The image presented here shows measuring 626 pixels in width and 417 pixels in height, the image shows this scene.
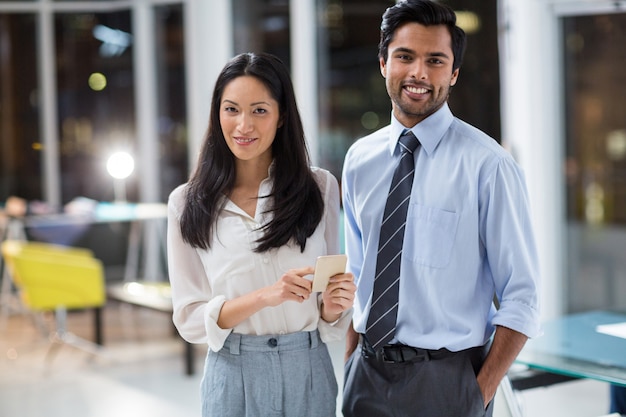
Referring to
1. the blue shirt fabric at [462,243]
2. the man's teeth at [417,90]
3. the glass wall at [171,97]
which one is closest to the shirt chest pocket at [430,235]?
the blue shirt fabric at [462,243]

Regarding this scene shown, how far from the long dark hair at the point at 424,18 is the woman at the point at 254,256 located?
0.92 ft

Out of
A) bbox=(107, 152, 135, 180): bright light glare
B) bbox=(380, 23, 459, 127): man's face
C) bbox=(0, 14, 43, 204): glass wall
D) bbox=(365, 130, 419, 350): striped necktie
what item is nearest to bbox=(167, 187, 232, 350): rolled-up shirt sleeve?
bbox=(365, 130, 419, 350): striped necktie

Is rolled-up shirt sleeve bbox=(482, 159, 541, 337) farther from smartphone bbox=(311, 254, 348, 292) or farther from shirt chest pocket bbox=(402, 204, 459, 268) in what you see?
smartphone bbox=(311, 254, 348, 292)

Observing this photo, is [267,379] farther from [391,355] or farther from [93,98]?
[93,98]

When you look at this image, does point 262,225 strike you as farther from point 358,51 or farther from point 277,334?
point 358,51

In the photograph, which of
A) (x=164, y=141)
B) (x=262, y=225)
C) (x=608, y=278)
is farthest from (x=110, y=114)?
(x=262, y=225)

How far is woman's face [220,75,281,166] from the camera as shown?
1959 millimetres

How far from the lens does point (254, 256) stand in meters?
1.97

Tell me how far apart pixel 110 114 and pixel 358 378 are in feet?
23.9

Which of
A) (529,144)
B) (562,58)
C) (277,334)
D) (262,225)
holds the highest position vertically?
(562,58)

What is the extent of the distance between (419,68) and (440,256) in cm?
44

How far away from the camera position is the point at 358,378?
2037mm

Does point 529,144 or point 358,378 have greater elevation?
point 529,144

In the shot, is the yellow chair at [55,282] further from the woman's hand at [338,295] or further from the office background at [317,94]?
the woman's hand at [338,295]
